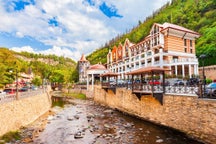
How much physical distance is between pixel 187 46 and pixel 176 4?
212 feet

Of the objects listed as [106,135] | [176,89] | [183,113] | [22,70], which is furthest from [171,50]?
[22,70]

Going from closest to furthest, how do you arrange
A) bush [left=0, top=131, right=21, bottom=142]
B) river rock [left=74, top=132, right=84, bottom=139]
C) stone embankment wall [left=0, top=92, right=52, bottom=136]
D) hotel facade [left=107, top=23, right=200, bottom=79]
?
bush [left=0, top=131, right=21, bottom=142] → stone embankment wall [left=0, top=92, right=52, bottom=136] → river rock [left=74, top=132, right=84, bottom=139] → hotel facade [left=107, top=23, right=200, bottom=79]

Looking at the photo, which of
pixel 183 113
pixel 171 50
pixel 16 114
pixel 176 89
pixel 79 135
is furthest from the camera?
pixel 171 50

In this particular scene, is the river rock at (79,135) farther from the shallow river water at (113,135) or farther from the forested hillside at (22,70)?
the forested hillside at (22,70)

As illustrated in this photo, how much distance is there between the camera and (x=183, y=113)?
13266mm

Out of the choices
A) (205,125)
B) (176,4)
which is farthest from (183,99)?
(176,4)

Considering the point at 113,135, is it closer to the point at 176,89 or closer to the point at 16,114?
the point at 176,89

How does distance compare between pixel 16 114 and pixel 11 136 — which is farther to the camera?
pixel 16 114

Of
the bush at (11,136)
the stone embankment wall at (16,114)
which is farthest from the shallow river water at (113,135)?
the stone embankment wall at (16,114)

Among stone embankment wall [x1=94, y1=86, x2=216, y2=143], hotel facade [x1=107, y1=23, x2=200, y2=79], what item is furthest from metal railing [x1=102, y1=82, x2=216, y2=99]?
hotel facade [x1=107, y1=23, x2=200, y2=79]

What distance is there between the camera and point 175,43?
113ft

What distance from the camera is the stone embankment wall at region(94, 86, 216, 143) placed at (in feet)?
36.4

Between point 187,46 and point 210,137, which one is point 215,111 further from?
point 187,46

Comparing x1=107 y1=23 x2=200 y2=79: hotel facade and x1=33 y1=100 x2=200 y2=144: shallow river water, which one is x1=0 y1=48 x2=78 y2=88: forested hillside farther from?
x1=107 y1=23 x2=200 y2=79: hotel facade
